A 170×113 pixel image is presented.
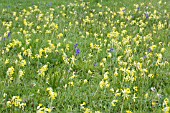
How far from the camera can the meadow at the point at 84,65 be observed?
4.66 m

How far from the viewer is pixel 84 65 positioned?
19.7 feet

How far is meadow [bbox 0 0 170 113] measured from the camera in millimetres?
4664

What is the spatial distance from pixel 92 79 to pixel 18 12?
5.39 meters

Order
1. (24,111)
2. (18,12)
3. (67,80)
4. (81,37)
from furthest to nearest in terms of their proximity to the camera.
→ (18,12) < (81,37) < (67,80) < (24,111)

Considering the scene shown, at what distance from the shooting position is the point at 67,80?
5340 mm

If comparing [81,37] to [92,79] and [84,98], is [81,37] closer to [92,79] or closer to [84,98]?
[92,79]

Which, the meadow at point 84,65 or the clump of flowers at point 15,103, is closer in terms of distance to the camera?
the clump of flowers at point 15,103

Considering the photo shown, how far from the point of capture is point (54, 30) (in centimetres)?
805

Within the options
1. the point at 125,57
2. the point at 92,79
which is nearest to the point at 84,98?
the point at 92,79

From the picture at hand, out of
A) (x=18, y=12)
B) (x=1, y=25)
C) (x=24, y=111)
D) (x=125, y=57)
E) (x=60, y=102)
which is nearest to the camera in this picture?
(x=24, y=111)

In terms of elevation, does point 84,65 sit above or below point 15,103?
below

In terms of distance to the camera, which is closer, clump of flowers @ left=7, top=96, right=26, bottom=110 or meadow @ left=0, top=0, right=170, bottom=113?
clump of flowers @ left=7, top=96, right=26, bottom=110

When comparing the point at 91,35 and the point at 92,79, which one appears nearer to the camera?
the point at 92,79

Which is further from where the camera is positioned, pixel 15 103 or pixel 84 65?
pixel 84 65
